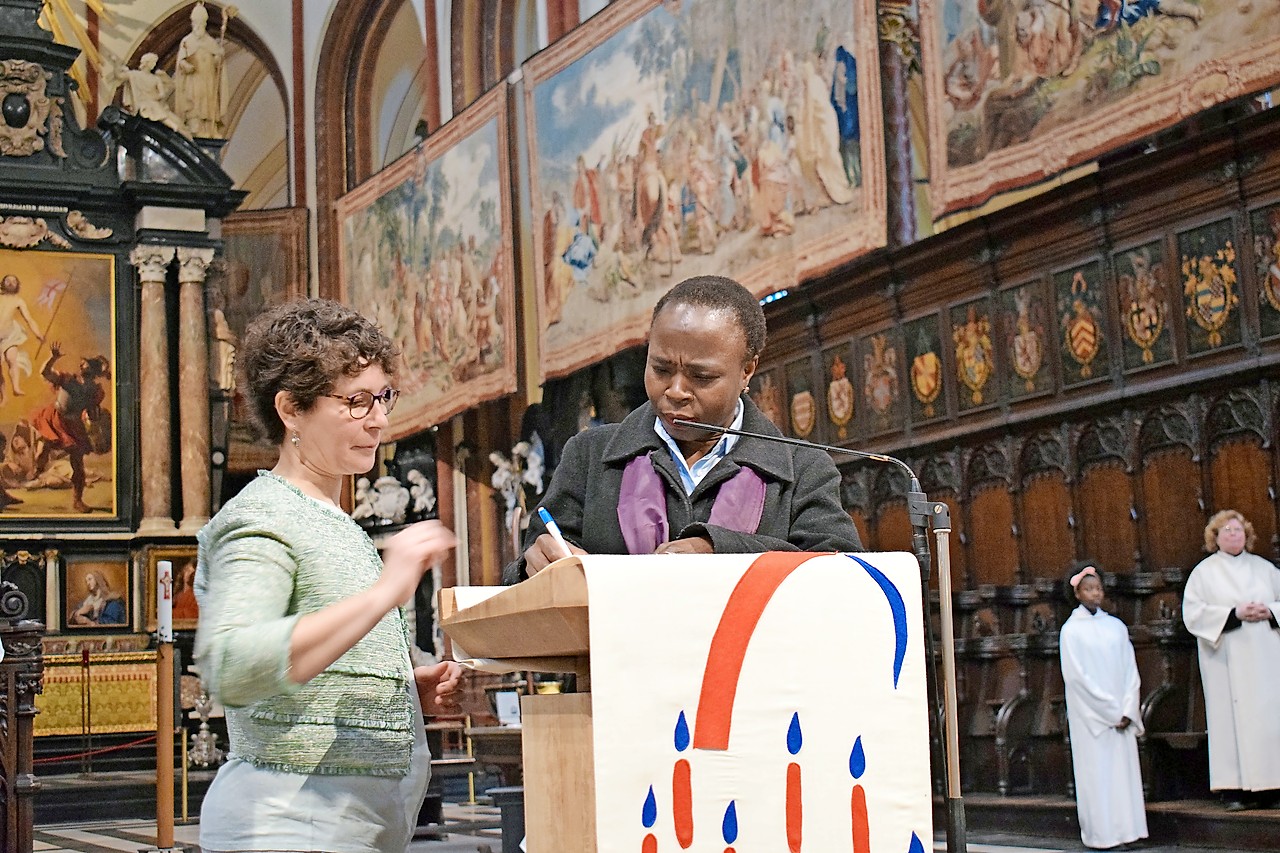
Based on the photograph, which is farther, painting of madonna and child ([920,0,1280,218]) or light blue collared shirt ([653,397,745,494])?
painting of madonna and child ([920,0,1280,218])

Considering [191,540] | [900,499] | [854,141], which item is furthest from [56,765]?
[854,141]

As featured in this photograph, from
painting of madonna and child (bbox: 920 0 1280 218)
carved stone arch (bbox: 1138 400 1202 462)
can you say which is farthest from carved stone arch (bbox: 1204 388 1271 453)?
painting of madonna and child (bbox: 920 0 1280 218)

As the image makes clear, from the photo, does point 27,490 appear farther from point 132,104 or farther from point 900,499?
point 900,499

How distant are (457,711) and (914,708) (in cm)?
75

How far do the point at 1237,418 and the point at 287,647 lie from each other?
791 cm

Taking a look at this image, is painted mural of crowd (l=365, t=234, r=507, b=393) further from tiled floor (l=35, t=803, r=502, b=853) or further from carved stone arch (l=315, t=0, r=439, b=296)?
tiled floor (l=35, t=803, r=502, b=853)

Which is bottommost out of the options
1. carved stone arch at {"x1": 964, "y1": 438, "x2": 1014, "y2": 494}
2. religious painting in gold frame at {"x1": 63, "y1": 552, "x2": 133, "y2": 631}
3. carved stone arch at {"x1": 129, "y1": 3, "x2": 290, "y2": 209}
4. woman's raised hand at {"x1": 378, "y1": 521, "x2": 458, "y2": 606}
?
woman's raised hand at {"x1": 378, "y1": 521, "x2": 458, "y2": 606}

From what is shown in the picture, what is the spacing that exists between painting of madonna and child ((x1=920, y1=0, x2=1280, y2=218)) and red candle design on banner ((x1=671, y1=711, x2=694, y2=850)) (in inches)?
271

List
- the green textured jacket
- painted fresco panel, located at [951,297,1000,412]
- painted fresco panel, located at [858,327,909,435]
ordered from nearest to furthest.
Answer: the green textured jacket, painted fresco panel, located at [951,297,1000,412], painted fresco panel, located at [858,327,909,435]

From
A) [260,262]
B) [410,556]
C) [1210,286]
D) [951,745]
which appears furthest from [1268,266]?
[260,262]

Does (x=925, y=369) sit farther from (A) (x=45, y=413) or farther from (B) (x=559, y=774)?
(A) (x=45, y=413)

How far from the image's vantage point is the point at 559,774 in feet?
7.59

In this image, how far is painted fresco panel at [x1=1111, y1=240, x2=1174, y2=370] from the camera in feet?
31.0

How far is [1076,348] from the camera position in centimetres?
1008
